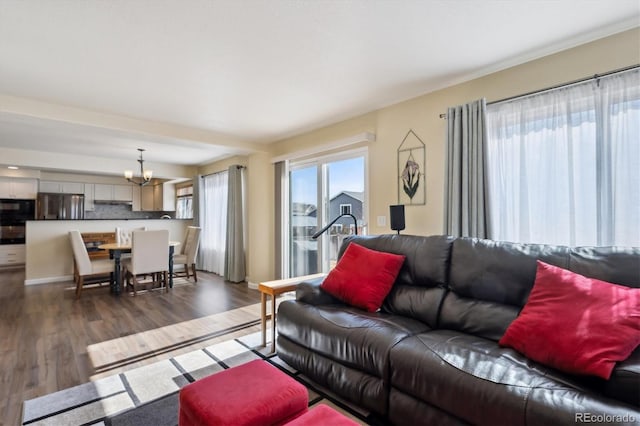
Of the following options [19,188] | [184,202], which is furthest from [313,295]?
[19,188]

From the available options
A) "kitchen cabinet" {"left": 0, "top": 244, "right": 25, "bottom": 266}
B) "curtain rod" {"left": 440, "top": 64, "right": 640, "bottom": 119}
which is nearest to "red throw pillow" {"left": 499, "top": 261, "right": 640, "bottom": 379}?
"curtain rod" {"left": 440, "top": 64, "right": 640, "bottom": 119}

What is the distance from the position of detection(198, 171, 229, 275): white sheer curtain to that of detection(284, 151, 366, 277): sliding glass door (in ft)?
6.62

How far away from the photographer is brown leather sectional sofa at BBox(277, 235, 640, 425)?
1.24m

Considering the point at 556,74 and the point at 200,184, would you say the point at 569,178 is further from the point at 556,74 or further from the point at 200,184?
the point at 200,184

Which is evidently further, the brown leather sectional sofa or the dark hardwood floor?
the dark hardwood floor

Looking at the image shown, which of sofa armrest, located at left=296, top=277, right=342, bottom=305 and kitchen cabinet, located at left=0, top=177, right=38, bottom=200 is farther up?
kitchen cabinet, located at left=0, top=177, right=38, bottom=200

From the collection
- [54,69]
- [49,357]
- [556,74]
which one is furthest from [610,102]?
[49,357]

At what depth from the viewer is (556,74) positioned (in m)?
2.31

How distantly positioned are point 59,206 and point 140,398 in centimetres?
723

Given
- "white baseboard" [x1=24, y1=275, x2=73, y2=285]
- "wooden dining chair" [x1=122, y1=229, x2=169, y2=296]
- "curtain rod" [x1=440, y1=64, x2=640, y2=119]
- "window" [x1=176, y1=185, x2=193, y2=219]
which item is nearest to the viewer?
"curtain rod" [x1=440, y1=64, x2=640, y2=119]

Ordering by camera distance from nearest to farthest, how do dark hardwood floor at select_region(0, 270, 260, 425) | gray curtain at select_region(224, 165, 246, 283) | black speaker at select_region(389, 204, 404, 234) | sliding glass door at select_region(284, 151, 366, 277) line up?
1. dark hardwood floor at select_region(0, 270, 260, 425)
2. black speaker at select_region(389, 204, 404, 234)
3. sliding glass door at select_region(284, 151, 366, 277)
4. gray curtain at select_region(224, 165, 246, 283)

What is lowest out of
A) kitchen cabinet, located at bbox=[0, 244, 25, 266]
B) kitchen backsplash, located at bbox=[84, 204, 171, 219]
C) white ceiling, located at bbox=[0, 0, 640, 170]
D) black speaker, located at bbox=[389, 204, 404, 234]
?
kitchen cabinet, located at bbox=[0, 244, 25, 266]

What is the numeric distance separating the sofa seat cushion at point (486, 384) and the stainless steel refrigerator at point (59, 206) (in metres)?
8.44

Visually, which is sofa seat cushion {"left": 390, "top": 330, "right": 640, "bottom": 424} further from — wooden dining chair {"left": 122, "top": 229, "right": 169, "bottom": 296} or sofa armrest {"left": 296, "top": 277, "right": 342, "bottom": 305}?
wooden dining chair {"left": 122, "top": 229, "right": 169, "bottom": 296}
